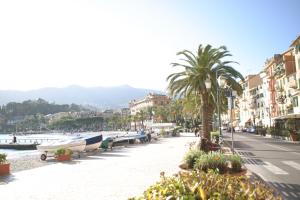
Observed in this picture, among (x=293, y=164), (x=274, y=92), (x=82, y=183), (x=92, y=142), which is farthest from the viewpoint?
(x=274, y=92)

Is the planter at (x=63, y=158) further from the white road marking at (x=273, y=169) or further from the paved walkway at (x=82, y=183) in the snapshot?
the white road marking at (x=273, y=169)

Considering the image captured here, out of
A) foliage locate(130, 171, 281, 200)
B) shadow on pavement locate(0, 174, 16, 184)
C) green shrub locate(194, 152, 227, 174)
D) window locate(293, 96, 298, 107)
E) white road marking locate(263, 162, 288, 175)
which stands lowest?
shadow on pavement locate(0, 174, 16, 184)

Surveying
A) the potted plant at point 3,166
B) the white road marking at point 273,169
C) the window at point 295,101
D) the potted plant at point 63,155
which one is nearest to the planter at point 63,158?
the potted plant at point 63,155

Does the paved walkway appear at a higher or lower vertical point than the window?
lower

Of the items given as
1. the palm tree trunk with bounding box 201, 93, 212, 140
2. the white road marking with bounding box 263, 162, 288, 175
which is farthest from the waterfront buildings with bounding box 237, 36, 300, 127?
the white road marking with bounding box 263, 162, 288, 175

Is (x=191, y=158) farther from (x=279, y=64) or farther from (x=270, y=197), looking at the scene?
(x=279, y=64)

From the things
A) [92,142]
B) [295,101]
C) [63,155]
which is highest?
[295,101]

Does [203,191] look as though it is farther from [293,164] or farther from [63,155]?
[63,155]

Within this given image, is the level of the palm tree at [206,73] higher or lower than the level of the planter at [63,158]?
higher

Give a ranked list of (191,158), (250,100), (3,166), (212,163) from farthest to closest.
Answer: (250,100) < (3,166) < (191,158) < (212,163)

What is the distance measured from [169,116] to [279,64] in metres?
90.3

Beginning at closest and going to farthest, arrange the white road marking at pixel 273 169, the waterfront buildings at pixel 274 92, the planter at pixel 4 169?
the white road marking at pixel 273 169
the planter at pixel 4 169
the waterfront buildings at pixel 274 92

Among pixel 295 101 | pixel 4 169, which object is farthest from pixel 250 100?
pixel 4 169

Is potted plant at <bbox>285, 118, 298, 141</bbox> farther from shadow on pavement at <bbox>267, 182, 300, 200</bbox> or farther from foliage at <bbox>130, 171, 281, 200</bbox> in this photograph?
foliage at <bbox>130, 171, 281, 200</bbox>
